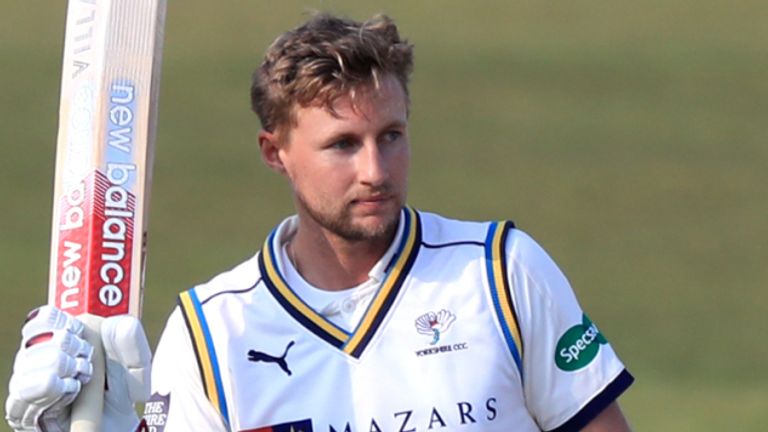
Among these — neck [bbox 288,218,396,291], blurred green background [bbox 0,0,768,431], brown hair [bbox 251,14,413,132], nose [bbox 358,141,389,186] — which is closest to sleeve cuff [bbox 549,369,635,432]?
neck [bbox 288,218,396,291]

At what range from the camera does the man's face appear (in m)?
4.90

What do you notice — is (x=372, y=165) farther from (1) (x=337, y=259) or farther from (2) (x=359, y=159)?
(1) (x=337, y=259)

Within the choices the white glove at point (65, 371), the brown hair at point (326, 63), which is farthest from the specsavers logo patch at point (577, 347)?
the white glove at point (65, 371)

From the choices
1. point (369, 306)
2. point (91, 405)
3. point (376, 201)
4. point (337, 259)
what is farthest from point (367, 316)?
point (91, 405)

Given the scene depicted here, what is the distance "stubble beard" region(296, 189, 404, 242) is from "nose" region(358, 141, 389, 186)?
10 cm

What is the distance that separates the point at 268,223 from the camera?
14.6 metres

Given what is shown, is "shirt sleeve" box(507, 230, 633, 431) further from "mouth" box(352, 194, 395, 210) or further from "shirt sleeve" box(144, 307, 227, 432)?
"shirt sleeve" box(144, 307, 227, 432)

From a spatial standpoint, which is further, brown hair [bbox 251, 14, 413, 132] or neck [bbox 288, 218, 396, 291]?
neck [bbox 288, 218, 396, 291]

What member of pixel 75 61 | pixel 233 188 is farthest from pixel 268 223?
pixel 75 61

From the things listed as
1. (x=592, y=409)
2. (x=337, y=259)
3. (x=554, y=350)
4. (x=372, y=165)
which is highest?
(x=372, y=165)

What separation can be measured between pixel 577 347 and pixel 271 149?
0.93m

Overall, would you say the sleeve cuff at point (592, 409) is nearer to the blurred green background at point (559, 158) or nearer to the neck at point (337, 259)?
the neck at point (337, 259)

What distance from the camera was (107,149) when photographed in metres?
5.23

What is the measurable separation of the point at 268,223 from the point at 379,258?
31.1ft
